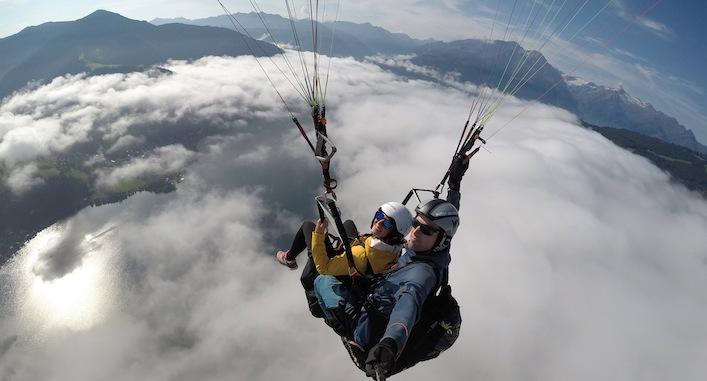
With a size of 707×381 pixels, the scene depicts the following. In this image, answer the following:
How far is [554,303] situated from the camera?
148 metres

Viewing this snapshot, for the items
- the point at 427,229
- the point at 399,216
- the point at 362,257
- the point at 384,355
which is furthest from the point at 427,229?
the point at 384,355

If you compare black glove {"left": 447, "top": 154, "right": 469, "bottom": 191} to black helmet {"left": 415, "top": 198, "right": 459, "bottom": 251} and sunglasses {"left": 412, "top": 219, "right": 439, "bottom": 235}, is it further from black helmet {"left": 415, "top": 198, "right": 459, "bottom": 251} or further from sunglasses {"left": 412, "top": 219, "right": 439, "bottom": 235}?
sunglasses {"left": 412, "top": 219, "right": 439, "bottom": 235}

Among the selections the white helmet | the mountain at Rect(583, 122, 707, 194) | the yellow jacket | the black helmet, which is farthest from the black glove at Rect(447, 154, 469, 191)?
the mountain at Rect(583, 122, 707, 194)

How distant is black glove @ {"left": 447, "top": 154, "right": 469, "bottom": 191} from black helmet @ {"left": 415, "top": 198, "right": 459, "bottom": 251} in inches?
76.5

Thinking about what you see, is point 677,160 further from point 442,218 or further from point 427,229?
point 427,229

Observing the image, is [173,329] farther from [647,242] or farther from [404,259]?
[647,242]

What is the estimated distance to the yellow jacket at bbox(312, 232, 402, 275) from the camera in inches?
184

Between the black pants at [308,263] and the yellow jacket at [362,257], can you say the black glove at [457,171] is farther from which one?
the yellow jacket at [362,257]

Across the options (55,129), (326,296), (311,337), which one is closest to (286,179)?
(311,337)

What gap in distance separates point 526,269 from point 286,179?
12091 centimetres

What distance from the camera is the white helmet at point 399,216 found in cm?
468

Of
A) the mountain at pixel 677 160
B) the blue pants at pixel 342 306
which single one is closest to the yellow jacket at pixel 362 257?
the blue pants at pixel 342 306

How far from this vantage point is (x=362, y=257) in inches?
187

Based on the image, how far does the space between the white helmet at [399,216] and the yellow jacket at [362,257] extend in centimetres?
25
